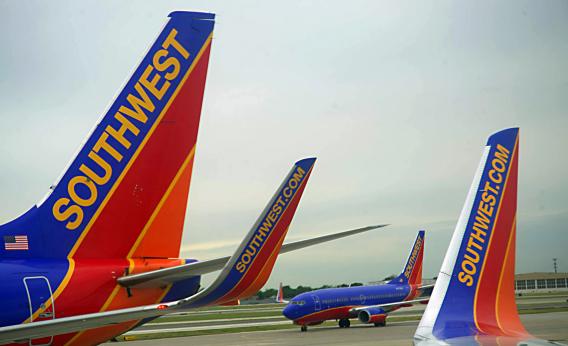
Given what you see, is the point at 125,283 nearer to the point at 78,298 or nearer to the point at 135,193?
the point at 78,298

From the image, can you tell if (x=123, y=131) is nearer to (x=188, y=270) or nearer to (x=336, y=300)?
(x=188, y=270)

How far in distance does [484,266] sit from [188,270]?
124 inches

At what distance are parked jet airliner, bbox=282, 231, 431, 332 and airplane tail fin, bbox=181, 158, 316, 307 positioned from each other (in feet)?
115

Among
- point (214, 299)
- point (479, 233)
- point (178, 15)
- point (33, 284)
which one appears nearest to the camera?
point (214, 299)

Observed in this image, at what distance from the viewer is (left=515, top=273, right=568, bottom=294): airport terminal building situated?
116 m

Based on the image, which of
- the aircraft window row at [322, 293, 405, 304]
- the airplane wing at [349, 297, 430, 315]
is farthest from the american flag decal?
the airplane wing at [349, 297, 430, 315]

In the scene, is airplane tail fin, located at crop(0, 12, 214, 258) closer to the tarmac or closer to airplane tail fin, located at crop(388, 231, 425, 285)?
the tarmac

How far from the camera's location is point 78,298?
7.79m

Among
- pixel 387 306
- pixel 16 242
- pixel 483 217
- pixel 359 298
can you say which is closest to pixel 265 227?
pixel 483 217

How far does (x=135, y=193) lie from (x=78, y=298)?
1.73m


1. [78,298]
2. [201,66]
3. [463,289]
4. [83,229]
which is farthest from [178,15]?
[463,289]

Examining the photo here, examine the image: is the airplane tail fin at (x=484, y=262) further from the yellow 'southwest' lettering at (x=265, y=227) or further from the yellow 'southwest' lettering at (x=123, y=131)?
the yellow 'southwest' lettering at (x=123, y=131)

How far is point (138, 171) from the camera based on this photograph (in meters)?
9.07

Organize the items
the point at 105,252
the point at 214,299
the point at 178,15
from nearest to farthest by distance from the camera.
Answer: the point at 214,299, the point at 105,252, the point at 178,15
